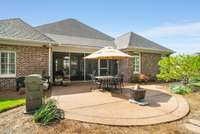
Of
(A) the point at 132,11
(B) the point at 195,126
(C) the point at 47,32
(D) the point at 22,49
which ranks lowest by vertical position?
(B) the point at 195,126

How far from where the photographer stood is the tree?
37.8 ft

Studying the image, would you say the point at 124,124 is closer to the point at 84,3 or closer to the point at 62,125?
the point at 62,125

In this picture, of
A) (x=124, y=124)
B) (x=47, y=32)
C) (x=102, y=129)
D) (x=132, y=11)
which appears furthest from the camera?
(x=47, y=32)

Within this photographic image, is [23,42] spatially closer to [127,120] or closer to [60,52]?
[60,52]

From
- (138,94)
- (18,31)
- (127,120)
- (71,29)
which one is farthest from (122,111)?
(71,29)

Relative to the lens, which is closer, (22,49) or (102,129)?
(102,129)

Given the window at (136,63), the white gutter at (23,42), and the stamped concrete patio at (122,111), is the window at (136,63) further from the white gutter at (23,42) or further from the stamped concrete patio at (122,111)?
the stamped concrete patio at (122,111)

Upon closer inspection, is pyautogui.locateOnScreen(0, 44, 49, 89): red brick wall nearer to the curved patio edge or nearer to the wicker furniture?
the curved patio edge

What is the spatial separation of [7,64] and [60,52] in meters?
4.41

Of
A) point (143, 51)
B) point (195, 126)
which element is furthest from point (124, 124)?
point (143, 51)

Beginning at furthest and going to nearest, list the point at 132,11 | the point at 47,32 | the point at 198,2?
1. the point at 47,32
2. the point at 132,11
3. the point at 198,2

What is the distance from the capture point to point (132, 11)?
12984mm

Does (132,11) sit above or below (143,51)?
above

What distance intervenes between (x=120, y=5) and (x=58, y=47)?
5897 mm
